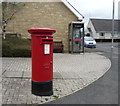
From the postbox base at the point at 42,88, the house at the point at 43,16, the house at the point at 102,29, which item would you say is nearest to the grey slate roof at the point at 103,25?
the house at the point at 102,29

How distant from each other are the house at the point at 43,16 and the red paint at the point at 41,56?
37.9 feet

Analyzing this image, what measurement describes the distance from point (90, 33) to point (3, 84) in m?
51.3

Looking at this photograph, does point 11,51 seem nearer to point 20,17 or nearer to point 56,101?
point 20,17

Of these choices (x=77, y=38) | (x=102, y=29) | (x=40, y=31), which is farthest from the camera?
(x=102, y=29)

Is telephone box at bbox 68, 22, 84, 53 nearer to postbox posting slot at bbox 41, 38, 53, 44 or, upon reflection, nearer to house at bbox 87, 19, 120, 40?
postbox posting slot at bbox 41, 38, 53, 44

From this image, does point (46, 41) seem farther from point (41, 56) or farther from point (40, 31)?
point (41, 56)

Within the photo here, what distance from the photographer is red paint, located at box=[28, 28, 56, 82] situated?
478cm

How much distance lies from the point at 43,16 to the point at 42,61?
471 inches

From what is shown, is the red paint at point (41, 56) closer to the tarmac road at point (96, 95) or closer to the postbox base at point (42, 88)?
the postbox base at point (42, 88)

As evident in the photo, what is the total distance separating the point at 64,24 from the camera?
16.4 meters

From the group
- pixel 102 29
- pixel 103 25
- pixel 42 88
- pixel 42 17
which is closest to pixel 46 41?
pixel 42 88

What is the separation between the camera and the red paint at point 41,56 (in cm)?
478

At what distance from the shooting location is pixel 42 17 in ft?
53.2

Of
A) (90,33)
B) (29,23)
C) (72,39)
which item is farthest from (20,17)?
(90,33)
